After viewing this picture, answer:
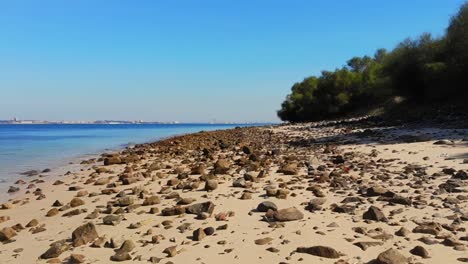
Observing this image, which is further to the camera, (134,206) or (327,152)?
(327,152)

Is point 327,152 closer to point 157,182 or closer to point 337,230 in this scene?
point 157,182

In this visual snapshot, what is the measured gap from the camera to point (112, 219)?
7238 mm

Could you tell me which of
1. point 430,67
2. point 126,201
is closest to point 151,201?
point 126,201

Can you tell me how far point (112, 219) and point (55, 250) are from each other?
152 centimetres

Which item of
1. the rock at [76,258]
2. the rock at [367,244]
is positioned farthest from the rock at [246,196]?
the rock at [76,258]

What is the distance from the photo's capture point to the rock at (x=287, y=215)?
21.7ft

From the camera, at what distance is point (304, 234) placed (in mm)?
5953

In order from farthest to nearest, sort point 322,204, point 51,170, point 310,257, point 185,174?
point 51,170 < point 185,174 < point 322,204 < point 310,257

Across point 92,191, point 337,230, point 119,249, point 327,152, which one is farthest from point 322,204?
point 327,152

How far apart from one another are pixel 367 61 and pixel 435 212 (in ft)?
247

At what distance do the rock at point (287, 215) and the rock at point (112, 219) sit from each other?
2655 mm

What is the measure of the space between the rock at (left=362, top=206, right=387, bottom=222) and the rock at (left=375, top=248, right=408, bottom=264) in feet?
4.82

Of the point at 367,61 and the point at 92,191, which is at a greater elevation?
the point at 367,61

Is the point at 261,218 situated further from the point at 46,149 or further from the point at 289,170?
the point at 46,149
